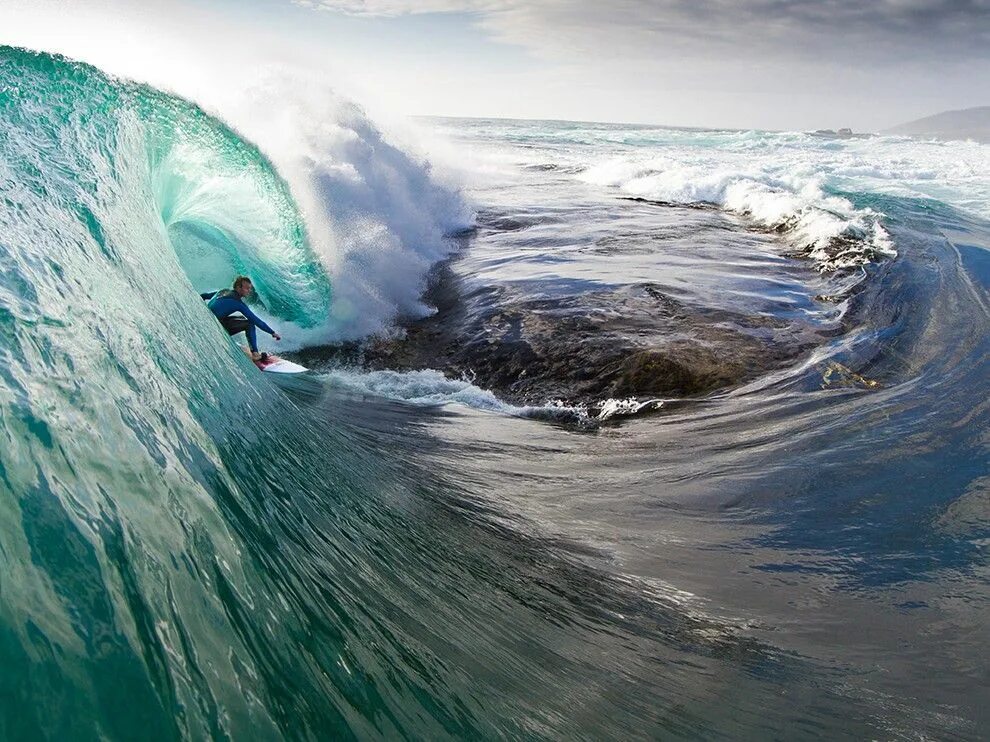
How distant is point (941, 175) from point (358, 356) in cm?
3051

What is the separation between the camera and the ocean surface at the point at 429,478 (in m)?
2.09

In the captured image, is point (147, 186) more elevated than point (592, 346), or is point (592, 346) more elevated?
point (147, 186)

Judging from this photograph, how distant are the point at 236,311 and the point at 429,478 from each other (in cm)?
378

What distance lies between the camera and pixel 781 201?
61.8 feet

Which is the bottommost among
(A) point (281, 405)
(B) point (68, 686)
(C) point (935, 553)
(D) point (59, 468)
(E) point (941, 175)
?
(C) point (935, 553)

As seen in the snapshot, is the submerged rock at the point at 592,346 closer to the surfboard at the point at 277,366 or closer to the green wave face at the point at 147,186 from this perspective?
the surfboard at the point at 277,366

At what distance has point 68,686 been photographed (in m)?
1.58

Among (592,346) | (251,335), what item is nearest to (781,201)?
(592,346)

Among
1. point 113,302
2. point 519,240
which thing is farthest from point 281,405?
point 519,240

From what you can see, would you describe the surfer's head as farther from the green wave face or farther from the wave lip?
the wave lip

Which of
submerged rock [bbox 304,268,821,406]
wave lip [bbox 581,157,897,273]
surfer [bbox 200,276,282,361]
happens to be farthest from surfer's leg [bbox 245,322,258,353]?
wave lip [bbox 581,157,897,273]

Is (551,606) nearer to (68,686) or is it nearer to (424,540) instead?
(424,540)

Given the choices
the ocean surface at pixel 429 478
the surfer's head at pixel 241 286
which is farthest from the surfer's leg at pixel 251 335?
the ocean surface at pixel 429 478

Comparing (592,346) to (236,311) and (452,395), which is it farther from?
(236,311)
